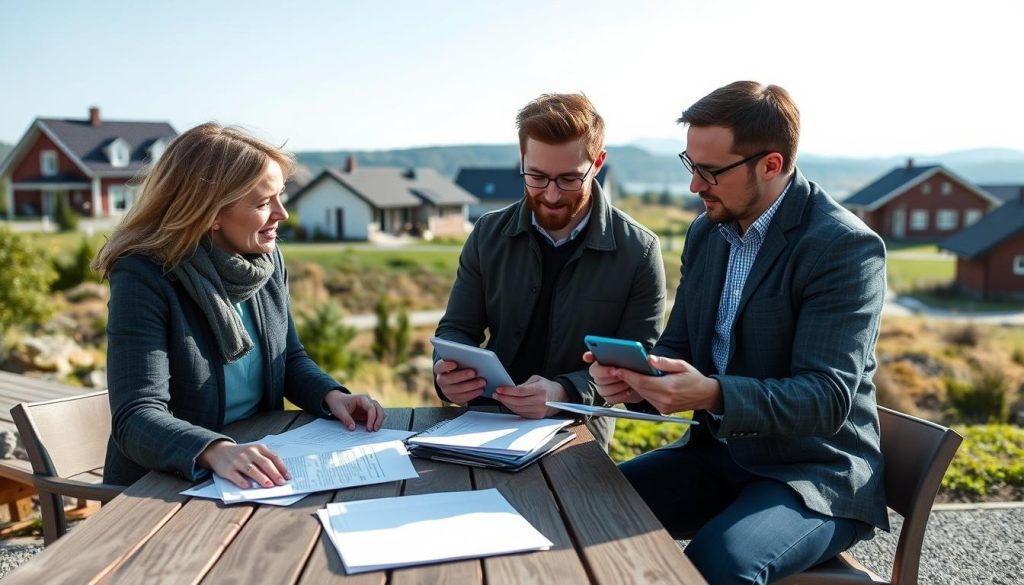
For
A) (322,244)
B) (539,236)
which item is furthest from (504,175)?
(539,236)

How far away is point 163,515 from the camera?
1968 mm

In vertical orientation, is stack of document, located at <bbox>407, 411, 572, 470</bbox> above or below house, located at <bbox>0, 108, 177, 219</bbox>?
below

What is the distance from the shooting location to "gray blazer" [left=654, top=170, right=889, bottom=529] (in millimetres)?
2316

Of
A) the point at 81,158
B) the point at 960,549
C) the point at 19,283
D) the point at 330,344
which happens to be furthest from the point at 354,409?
the point at 81,158

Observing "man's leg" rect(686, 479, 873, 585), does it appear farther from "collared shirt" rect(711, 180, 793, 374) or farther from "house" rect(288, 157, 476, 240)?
"house" rect(288, 157, 476, 240)

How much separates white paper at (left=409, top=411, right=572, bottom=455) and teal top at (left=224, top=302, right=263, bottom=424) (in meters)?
0.64

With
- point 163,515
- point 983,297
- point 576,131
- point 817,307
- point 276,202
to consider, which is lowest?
point 983,297

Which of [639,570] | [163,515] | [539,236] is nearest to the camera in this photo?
[639,570]

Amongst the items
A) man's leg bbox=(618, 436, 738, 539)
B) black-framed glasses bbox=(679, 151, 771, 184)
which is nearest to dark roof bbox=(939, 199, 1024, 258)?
man's leg bbox=(618, 436, 738, 539)

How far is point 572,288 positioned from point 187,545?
6.02 feet

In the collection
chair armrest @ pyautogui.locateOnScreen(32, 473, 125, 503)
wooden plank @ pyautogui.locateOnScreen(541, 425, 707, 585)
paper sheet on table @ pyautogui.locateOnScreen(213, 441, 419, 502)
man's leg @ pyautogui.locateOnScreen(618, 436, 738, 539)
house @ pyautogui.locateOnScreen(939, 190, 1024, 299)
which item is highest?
paper sheet on table @ pyautogui.locateOnScreen(213, 441, 419, 502)

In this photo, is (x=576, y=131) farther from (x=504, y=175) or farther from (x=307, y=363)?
(x=504, y=175)

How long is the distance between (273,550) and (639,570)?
733 millimetres

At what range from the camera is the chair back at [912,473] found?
91.2 inches
